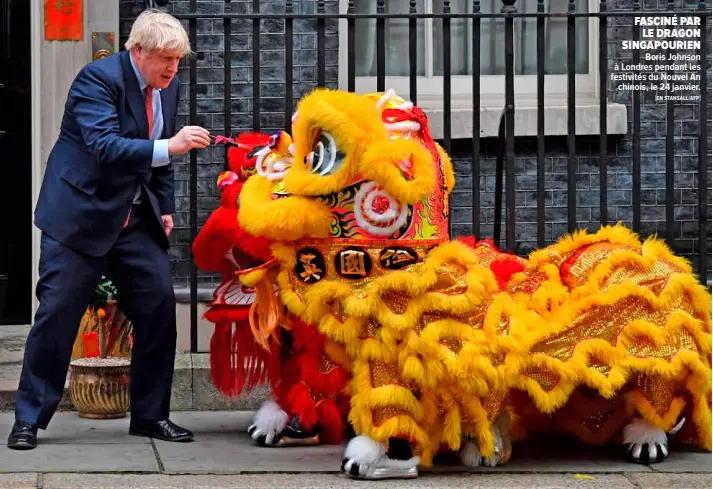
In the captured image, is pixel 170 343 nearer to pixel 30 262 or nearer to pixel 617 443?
pixel 617 443

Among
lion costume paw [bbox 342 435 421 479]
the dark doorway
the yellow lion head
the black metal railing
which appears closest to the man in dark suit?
the yellow lion head

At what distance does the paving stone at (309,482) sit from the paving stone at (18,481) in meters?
0.05

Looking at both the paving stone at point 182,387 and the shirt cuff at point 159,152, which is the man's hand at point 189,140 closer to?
the shirt cuff at point 159,152

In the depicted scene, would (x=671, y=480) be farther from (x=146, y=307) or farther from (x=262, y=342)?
(x=146, y=307)

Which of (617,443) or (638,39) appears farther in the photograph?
(638,39)

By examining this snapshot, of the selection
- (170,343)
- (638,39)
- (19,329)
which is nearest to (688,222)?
(638,39)

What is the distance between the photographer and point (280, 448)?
5473 millimetres

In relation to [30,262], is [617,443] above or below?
below

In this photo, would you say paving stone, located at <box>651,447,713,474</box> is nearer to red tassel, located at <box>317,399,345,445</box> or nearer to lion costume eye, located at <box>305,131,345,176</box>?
red tassel, located at <box>317,399,345,445</box>

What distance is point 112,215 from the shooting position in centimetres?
529

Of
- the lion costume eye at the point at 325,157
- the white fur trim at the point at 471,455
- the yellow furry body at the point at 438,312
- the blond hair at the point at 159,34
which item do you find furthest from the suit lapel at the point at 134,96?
the white fur trim at the point at 471,455

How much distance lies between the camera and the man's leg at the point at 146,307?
5457 millimetres

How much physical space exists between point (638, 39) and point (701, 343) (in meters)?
1.97

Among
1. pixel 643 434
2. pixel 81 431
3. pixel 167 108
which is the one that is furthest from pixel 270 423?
pixel 643 434
